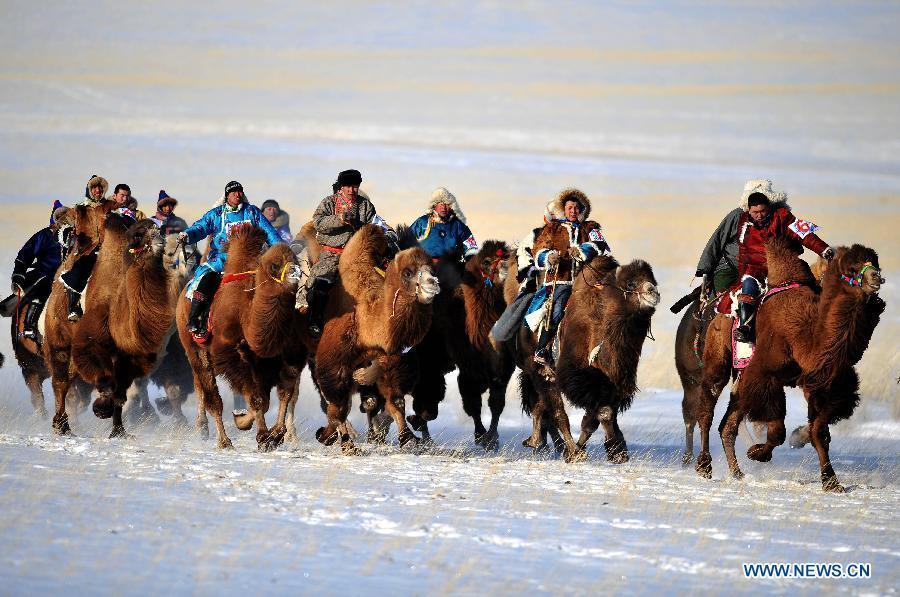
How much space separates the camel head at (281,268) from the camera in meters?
13.0

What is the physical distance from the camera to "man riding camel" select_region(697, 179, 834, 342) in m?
11.9

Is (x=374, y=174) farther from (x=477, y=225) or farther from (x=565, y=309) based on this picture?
(x=565, y=309)

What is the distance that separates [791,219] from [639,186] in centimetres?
3978

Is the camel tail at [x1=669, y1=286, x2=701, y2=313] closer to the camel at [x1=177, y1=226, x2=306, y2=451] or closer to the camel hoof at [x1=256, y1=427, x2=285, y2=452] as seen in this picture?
the camel at [x1=177, y1=226, x2=306, y2=451]

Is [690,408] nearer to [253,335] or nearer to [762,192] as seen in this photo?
[762,192]

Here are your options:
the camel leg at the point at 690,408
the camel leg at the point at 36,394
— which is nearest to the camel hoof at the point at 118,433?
the camel leg at the point at 36,394

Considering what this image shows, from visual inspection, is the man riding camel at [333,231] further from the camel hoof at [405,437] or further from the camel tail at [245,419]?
the camel hoof at [405,437]

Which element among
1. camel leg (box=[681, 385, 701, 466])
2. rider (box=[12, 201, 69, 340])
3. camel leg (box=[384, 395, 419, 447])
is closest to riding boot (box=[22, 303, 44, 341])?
rider (box=[12, 201, 69, 340])

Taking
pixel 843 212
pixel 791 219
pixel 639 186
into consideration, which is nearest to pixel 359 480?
pixel 791 219

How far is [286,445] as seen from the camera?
13.8m

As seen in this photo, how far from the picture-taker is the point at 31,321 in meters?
15.8

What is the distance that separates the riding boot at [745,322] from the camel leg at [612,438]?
58.2 inches

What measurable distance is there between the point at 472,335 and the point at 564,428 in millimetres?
1981

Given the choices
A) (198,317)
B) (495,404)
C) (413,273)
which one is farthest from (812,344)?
(198,317)
